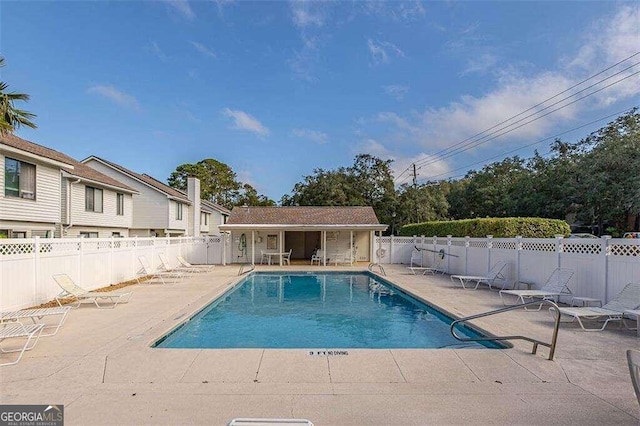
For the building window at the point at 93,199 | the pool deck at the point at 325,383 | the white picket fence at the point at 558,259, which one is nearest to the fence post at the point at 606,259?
the white picket fence at the point at 558,259

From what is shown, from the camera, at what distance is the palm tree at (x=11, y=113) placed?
32.7ft

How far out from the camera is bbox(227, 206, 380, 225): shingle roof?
846 inches

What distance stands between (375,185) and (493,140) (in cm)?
1190

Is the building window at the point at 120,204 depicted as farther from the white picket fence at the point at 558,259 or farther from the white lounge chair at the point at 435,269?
the white picket fence at the point at 558,259

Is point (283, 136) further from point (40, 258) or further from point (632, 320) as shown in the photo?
point (632, 320)

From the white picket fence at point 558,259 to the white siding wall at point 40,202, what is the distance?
58.8 feet

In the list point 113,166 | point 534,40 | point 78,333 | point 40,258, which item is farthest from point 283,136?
point 78,333

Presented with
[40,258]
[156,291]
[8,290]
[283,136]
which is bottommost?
[156,291]

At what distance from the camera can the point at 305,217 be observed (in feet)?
73.1

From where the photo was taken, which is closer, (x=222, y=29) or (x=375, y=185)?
(x=222, y=29)

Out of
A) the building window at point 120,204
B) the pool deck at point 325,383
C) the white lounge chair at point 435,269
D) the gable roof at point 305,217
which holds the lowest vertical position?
the white lounge chair at point 435,269

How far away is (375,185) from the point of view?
37469 mm

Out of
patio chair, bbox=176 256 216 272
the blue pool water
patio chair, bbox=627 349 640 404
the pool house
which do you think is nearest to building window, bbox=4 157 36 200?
patio chair, bbox=176 256 216 272

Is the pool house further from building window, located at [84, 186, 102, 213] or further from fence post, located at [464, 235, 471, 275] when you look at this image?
building window, located at [84, 186, 102, 213]
